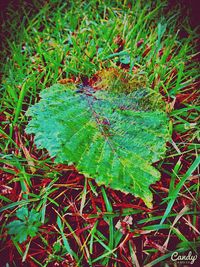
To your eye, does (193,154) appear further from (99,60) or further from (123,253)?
(99,60)

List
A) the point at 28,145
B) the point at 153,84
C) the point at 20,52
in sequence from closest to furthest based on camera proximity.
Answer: the point at 28,145 → the point at 153,84 → the point at 20,52

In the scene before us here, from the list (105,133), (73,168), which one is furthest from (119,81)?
(73,168)

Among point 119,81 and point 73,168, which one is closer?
point 73,168

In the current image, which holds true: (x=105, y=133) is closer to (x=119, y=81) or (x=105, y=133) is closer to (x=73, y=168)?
(x=73, y=168)

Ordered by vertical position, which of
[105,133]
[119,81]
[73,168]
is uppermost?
[119,81]

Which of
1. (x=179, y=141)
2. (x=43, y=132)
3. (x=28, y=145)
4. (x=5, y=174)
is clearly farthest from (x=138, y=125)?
Result: (x=5, y=174)

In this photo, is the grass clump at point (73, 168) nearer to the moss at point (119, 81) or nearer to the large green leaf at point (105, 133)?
the moss at point (119, 81)

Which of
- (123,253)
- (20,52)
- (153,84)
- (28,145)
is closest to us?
(123,253)

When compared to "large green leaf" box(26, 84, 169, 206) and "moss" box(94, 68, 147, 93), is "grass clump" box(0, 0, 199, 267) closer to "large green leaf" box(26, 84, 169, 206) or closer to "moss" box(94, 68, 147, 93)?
"moss" box(94, 68, 147, 93)

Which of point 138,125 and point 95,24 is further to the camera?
point 95,24
